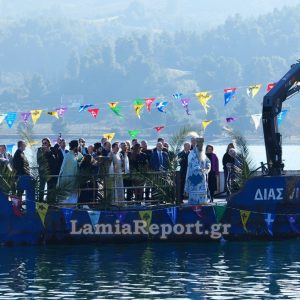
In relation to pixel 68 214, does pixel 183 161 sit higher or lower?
higher

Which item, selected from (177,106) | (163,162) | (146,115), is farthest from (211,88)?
(163,162)

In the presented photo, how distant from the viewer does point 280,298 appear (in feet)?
62.6

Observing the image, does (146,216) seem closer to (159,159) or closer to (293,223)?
(159,159)

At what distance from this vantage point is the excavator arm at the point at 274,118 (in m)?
25.0

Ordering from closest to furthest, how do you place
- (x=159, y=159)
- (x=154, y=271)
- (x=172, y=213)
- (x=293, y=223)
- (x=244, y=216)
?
(x=154, y=271)
(x=172, y=213)
(x=244, y=216)
(x=293, y=223)
(x=159, y=159)

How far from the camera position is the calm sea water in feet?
64.2

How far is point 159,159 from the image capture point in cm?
2584

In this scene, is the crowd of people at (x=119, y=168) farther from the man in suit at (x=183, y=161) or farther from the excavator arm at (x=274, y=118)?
the excavator arm at (x=274, y=118)

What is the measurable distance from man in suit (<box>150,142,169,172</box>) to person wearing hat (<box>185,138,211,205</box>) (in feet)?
3.92

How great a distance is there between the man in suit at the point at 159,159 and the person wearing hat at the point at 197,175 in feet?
3.92

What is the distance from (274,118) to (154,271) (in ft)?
16.2

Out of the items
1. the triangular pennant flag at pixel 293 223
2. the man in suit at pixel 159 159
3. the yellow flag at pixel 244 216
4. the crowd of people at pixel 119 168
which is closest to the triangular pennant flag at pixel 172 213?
the crowd of people at pixel 119 168

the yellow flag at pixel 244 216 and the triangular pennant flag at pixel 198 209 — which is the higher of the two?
the triangular pennant flag at pixel 198 209

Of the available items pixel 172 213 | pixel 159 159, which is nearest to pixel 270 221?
pixel 172 213
